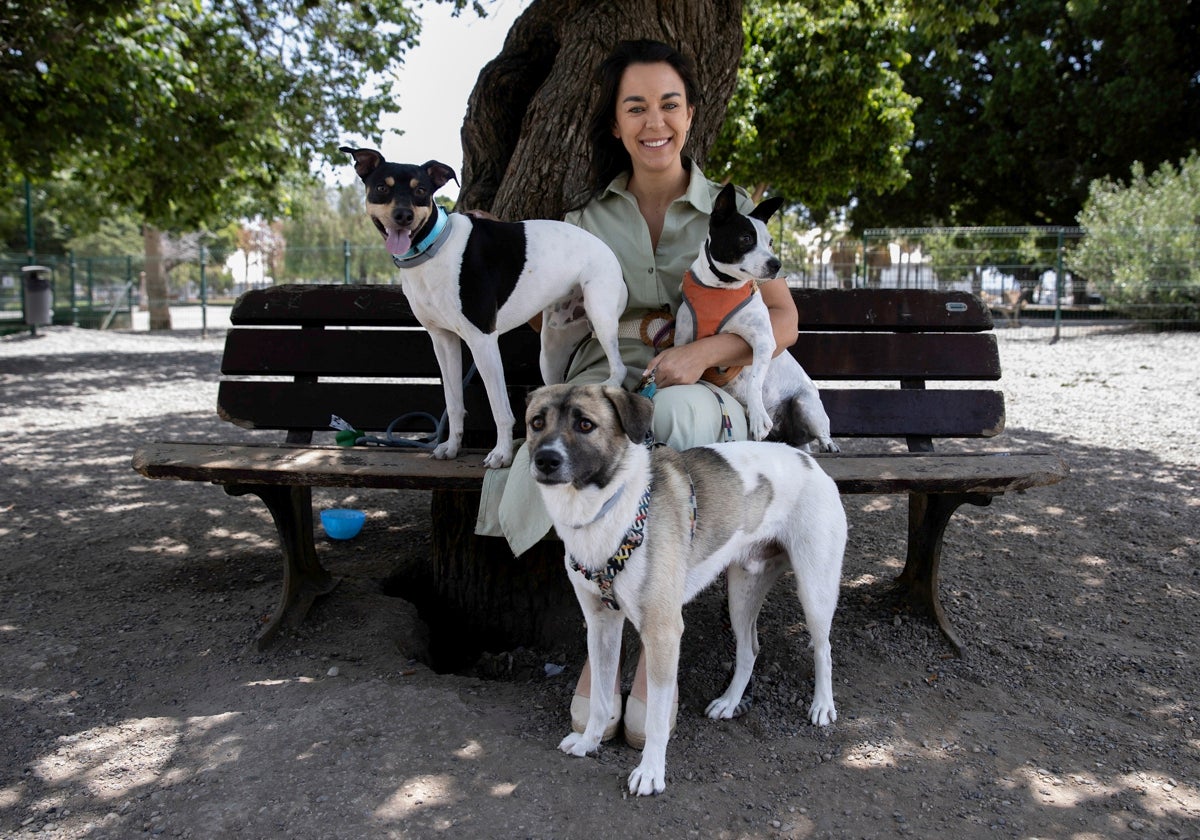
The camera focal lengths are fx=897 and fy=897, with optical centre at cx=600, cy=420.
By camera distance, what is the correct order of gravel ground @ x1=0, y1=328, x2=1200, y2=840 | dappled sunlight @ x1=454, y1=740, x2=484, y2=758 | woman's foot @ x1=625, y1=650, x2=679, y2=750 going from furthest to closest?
woman's foot @ x1=625, y1=650, x2=679, y2=750 < dappled sunlight @ x1=454, y1=740, x2=484, y2=758 < gravel ground @ x1=0, y1=328, x2=1200, y2=840

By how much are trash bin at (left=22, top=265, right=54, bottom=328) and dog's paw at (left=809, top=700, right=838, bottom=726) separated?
20760mm

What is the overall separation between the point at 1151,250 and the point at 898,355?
16970 millimetres

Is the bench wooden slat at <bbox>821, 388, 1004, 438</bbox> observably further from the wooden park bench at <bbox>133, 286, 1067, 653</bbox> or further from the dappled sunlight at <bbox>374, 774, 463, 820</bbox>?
the dappled sunlight at <bbox>374, 774, 463, 820</bbox>

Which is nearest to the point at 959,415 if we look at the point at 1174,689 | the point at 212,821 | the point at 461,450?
the point at 1174,689

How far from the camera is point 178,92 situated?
11469mm

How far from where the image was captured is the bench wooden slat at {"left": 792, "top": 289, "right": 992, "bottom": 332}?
434 cm

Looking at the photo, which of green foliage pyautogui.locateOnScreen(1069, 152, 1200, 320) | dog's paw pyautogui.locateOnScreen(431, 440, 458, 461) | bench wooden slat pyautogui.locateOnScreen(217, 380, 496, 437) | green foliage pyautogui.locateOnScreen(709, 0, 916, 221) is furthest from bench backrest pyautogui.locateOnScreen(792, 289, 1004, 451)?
green foliage pyautogui.locateOnScreen(1069, 152, 1200, 320)

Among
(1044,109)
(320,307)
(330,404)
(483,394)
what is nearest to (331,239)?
(1044,109)

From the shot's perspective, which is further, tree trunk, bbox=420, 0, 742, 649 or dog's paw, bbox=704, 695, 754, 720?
tree trunk, bbox=420, 0, 742, 649

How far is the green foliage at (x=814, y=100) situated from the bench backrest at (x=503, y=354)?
1069cm

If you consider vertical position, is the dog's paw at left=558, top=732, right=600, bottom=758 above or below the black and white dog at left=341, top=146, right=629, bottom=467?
below

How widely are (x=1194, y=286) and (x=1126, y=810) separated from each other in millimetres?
17975

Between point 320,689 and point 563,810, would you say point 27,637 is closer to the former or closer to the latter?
point 320,689

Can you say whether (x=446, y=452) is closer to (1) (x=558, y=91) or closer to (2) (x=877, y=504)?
(1) (x=558, y=91)
